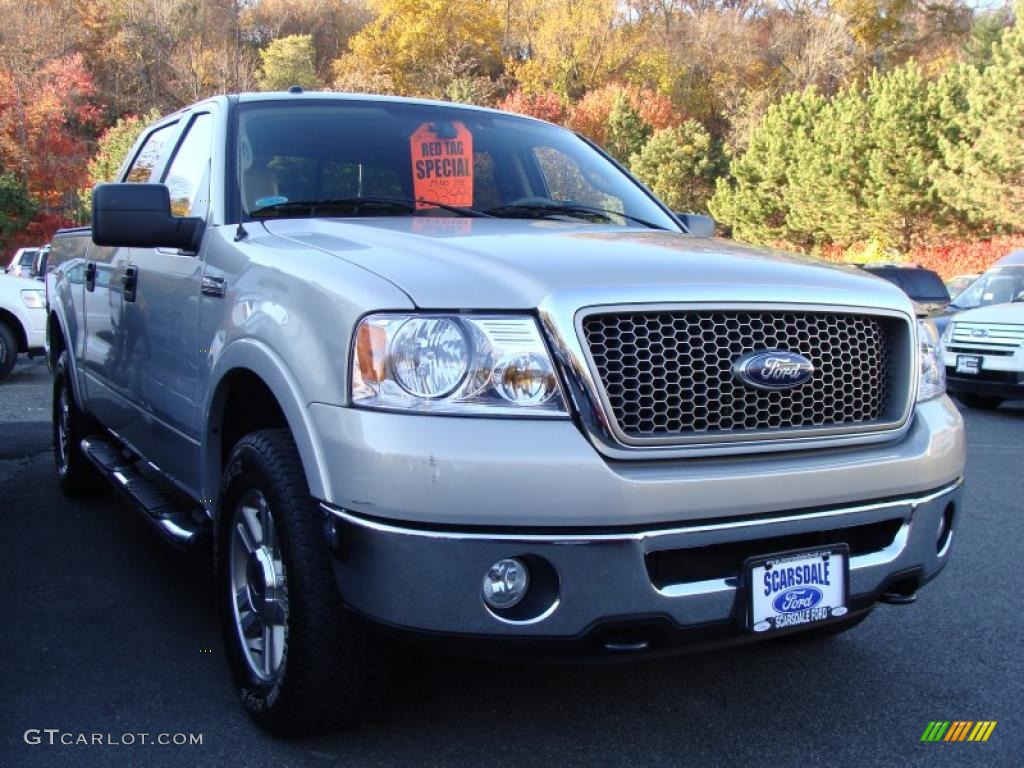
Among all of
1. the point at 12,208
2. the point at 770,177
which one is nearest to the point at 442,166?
the point at 770,177

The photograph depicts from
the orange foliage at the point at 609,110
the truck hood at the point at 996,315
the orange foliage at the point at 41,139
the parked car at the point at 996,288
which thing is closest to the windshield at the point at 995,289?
the parked car at the point at 996,288

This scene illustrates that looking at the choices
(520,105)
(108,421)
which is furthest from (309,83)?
(108,421)

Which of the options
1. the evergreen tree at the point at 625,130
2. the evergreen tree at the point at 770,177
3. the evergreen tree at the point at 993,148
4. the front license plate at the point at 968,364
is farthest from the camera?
the evergreen tree at the point at 625,130

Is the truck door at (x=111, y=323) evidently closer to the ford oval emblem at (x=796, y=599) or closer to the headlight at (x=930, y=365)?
the ford oval emblem at (x=796, y=599)

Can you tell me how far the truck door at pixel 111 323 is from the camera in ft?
14.2

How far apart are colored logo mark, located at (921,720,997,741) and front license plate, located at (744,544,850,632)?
0.68m

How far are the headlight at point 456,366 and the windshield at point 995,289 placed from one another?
10472 mm

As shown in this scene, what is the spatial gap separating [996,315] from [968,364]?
0.57m

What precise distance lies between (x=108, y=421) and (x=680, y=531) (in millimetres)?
3263

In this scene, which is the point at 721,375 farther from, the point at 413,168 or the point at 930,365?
the point at 413,168

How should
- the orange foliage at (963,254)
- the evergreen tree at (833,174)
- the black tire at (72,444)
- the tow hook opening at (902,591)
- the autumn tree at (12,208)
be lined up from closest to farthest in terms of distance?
the tow hook opening at (902,591) → the black tire at (72,444) → the orange foliage at (963,254) → the evergreen tree at (833,174) → the autumn tree at (12,208)

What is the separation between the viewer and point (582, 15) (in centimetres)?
6506

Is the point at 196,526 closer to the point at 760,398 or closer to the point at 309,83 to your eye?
the point at 760,398

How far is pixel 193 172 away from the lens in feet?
12.9
